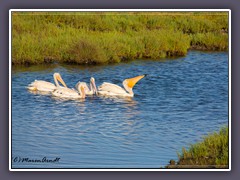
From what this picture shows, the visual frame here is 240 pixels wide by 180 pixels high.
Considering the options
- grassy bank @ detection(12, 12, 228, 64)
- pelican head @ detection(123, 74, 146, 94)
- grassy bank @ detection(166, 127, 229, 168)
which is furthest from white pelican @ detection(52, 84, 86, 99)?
grassy bank @ detection(166, 127, 229, 168)

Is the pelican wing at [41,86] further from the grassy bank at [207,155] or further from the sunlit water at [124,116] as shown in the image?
the grassy bank at [207,155]

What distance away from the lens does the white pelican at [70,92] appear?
1202 centimetres

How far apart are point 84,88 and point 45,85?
0.42m

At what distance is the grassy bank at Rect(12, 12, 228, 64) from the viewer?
11.8 m

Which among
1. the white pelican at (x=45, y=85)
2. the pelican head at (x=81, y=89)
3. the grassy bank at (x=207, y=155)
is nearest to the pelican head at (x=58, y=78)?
the white pelican at (x=45, y=85)

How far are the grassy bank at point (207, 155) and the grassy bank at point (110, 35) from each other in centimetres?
95

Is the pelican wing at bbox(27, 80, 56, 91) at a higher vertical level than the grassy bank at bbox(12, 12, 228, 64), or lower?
lower

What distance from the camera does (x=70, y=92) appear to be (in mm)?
12281

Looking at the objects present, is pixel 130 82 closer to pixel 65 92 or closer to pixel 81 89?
pixel 81 89

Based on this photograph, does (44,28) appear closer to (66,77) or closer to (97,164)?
(66,77)

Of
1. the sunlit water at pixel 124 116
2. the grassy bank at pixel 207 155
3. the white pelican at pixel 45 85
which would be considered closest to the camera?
the grassy bank at pixel 207 155

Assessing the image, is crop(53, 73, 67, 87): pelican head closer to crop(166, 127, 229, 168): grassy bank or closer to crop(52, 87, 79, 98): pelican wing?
crop(52, 87, 79, 98): pelican wing

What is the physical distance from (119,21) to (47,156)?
5.04ft

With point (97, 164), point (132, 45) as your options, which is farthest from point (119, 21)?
point (97, 164)
